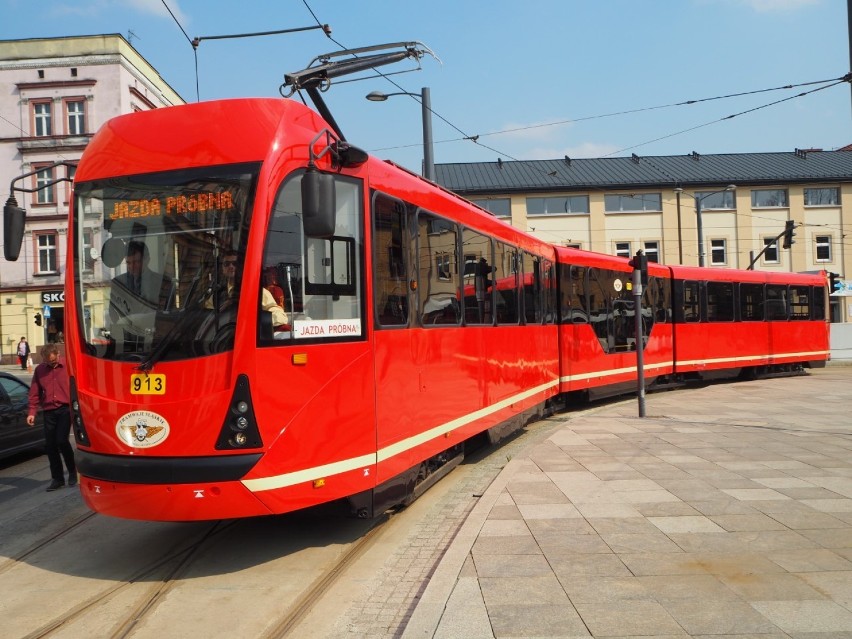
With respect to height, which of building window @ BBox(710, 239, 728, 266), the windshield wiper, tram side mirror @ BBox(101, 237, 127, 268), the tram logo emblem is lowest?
the tram logo emblem

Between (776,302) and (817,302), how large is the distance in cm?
266

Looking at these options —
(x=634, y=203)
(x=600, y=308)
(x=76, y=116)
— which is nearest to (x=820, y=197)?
(x=634, y=203)

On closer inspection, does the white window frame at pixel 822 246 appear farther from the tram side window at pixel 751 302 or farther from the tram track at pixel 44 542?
the tram track at pixel 44 542

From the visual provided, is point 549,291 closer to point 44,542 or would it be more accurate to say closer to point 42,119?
point 44,542

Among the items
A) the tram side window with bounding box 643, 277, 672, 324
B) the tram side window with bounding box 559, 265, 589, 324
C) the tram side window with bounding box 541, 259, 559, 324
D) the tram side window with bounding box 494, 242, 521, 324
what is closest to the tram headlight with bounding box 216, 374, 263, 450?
the tram side window with bounding box 494, 242, 521, 324

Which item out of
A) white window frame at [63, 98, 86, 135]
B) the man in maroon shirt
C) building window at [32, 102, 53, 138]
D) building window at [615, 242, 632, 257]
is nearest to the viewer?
the man in maroon shirt

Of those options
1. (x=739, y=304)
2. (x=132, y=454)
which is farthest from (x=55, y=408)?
(x=739, y=304)

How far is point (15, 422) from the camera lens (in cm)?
1025

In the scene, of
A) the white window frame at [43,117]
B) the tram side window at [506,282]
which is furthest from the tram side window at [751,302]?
the white window frame at [43,117]

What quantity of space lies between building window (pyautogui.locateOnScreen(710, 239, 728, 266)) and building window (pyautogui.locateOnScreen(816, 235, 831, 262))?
5738 millimetres

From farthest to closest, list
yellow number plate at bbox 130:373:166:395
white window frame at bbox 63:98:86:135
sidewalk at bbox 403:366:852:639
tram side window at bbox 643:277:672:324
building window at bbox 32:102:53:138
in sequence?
building window at bbox 32:102:53:138
white window frame at bbox 63:98:86:135
tram side window at bbox 643:277:672:324
yellow number plate at bbox 130:373:166:395
sidewalk at bbox 403:366:852:639

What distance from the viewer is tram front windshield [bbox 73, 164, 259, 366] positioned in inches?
198

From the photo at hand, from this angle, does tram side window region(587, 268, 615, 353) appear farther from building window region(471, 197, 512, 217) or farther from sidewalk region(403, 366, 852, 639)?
building window region(471, 197, 512, 217)

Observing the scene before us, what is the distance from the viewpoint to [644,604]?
14.3 feet
